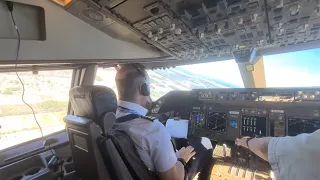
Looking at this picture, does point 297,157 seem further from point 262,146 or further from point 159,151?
point 159,151

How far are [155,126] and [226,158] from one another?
114cm

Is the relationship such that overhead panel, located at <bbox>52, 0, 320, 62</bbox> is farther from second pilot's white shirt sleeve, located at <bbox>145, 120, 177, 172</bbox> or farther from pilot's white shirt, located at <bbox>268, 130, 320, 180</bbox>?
pilot's white shirt, located at <bbox>268, 130, 320, 180</bbox>

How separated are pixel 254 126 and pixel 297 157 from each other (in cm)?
167

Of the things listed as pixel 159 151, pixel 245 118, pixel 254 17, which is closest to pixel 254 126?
pixel 245 118

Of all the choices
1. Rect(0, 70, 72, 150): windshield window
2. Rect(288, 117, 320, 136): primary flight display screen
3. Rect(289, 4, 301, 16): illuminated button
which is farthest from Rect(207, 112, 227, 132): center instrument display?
Rect(0, 70, 72, 150): windshield window

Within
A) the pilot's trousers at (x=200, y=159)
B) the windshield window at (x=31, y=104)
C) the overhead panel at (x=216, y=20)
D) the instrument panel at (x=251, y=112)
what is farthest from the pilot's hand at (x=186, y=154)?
the windshield window at (x=31, y=104)

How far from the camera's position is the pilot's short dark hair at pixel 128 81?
137 centimetres

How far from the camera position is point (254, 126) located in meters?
2.02

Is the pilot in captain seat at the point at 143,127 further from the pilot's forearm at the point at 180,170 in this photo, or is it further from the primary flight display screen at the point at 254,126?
the primary flight display screen at the point at 254,126

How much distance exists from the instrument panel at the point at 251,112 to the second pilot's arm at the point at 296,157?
152cm

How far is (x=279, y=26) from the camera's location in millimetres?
1815

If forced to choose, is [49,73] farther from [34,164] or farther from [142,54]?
[142,54]

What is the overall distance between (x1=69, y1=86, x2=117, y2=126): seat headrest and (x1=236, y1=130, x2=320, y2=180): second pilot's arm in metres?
0.87

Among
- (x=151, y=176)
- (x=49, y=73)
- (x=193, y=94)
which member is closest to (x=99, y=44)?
(x=49, y=73)
